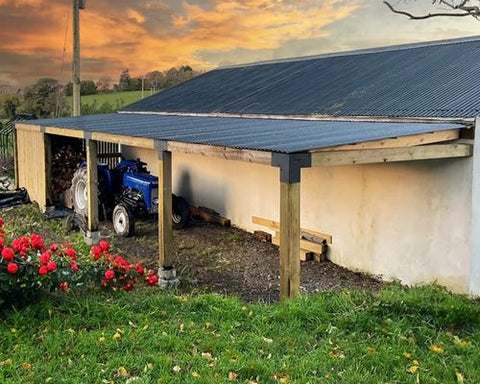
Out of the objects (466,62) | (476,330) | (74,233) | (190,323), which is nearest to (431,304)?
(476,330)

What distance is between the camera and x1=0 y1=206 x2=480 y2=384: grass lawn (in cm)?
365

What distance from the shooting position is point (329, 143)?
18.2ft

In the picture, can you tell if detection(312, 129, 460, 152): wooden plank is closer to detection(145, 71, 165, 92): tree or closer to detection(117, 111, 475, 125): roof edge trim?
detection(117, 111, 475, 125): roof edge trim

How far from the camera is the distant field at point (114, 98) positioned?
2700 centimetres

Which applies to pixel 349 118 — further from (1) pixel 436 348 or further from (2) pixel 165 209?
(1) pixel 436 348

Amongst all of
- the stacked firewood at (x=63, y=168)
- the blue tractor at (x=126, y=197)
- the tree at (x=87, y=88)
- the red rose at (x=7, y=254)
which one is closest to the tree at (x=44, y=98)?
the tree at (x=87, y=88)

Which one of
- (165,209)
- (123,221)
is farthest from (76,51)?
(165,209)

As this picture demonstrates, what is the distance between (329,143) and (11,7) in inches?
651

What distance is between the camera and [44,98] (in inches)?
1090

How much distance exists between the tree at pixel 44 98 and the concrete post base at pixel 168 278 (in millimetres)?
21785

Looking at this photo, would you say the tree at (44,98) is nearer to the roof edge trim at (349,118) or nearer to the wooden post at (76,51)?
the wooden post at (76,51)

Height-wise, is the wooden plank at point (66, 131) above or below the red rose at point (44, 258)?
above

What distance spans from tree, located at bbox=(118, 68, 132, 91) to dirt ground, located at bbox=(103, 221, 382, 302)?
21.3m

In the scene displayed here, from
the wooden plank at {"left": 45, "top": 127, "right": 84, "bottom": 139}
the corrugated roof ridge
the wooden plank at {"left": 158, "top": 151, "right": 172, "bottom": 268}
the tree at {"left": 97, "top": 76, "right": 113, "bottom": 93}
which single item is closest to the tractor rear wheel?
the wooden plank at {"left": 45, "top": 127, "right": 84, "bottom": 139}
